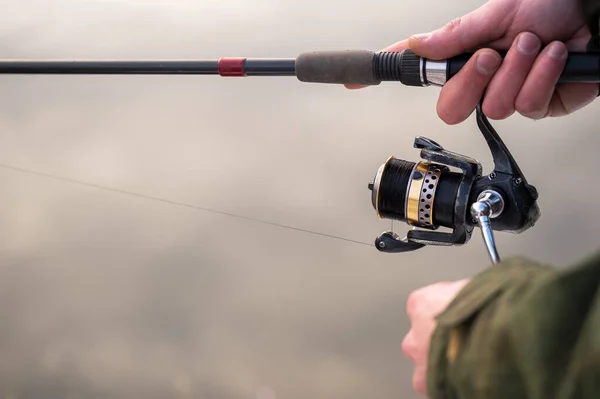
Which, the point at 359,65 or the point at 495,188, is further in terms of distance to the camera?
the point at 359,65

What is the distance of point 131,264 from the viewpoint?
336 cm

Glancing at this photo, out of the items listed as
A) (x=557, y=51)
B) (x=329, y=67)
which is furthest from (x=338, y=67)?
(x=557, y=51)

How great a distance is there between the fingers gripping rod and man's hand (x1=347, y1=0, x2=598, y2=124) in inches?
1.1

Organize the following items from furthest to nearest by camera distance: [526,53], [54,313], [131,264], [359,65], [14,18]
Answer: [54,313] < [131,264] < [14,18] < [359,65] < [526,53]

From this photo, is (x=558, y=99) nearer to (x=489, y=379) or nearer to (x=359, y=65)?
(x=359, y=65)

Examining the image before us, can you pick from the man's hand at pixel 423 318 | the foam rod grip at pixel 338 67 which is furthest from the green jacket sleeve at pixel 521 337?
the foam rod grip at pixel 338 67

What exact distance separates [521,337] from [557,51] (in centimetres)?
89

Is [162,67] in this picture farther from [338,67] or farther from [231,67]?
[338,67]

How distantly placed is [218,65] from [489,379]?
1.30m

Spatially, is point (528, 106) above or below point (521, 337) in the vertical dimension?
above

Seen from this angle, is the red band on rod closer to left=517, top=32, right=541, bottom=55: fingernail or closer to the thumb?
the thumb

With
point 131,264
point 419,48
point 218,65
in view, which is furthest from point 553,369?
point 131,264

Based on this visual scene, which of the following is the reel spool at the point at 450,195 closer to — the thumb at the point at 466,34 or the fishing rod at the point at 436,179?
the fishing rod at the point at 436,179

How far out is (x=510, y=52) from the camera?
4.48ft
